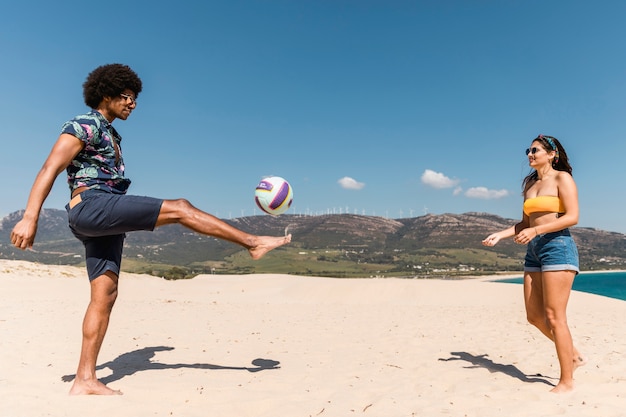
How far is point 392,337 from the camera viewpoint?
8203 mm

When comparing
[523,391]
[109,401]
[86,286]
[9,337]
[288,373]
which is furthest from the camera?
[86,286]

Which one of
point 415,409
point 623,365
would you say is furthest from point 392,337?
point 415,409

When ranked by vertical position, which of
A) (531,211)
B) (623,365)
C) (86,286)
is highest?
(531,211)

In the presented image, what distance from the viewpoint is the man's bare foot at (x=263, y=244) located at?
362 cm

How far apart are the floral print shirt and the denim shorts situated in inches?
190

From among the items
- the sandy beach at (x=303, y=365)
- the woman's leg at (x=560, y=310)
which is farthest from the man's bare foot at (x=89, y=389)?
the woman's leg at (x=560, y=310)

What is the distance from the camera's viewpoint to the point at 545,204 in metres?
4.73

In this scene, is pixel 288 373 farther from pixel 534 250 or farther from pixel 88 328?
pixel 534 250

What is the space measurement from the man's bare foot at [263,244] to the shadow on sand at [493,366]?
12.1ft

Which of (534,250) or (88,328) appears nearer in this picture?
(88,328)

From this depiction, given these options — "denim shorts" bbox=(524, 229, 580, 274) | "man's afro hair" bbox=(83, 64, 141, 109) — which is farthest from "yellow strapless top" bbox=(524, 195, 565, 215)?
"man's afro hair" bbox=(83, 64, 141, 109)

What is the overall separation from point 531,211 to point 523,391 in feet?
6.89

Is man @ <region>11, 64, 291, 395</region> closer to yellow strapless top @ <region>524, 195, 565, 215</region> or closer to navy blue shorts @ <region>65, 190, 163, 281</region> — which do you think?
navy blue shorts @ <region>65, 190, 163, 281</region>

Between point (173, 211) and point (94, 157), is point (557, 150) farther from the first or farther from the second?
point (94, 157)
